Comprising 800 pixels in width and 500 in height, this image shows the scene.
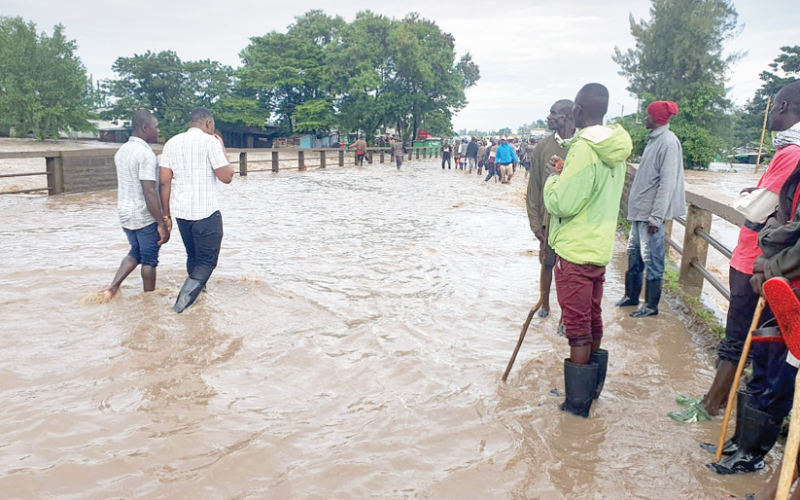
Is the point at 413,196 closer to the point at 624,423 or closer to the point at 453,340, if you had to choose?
the point at 453,340

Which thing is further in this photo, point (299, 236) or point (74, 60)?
point (74, 60)

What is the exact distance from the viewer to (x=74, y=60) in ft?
160

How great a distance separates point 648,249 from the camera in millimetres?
4969

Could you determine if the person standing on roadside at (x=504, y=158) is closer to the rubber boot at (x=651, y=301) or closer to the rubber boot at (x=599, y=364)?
the rubber boot at (x=651, y=301)

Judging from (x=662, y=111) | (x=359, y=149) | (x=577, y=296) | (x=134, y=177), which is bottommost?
(x=577, y=296)

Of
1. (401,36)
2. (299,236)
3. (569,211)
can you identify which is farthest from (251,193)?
(401,36)

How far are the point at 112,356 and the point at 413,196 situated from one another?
464 inches

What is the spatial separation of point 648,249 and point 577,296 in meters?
2.14

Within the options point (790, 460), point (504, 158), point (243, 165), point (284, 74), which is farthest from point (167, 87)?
point (790, 460)

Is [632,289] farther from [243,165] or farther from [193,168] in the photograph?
[243,165]

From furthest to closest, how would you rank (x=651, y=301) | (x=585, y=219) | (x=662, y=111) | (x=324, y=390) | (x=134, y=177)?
1. (x=651, y=301)
2. (x=134, y=177)
3. (x=662, y=111)
4. (x=324, y=390)
5. (x=585, y=219)

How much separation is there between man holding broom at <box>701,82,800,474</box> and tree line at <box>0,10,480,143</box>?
149 feet

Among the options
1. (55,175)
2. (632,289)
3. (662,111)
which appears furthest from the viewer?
(55,175)

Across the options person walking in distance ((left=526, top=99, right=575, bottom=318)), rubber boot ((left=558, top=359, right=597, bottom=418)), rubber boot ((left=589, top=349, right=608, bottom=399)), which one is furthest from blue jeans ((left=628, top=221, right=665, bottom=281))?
rubber boot ((left=558, top=359, right=597, bottom=418))
